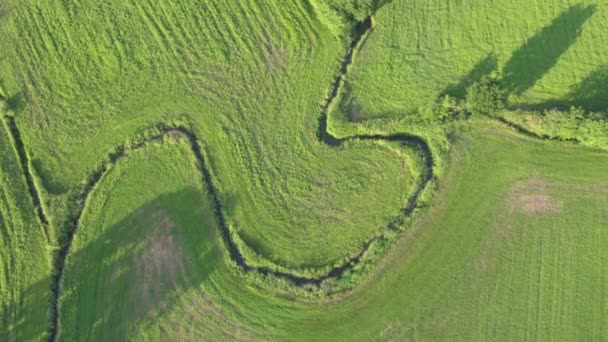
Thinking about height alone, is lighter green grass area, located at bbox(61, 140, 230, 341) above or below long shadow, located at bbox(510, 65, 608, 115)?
above

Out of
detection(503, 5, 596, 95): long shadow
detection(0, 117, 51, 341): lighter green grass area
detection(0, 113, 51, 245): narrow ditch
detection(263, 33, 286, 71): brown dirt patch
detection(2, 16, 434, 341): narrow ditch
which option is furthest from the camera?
detection(263, 33, 286, 71): brown dirt patch

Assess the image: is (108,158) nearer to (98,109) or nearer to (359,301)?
(98,109)

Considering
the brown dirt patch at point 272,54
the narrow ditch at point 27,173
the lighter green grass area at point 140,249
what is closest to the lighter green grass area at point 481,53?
the brown dirt patch at point 272,54

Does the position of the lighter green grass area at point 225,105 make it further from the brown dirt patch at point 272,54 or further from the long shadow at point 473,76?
the long shadow at point 473,76

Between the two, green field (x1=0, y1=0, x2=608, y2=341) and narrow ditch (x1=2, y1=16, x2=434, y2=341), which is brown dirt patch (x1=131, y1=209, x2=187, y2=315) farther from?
narrow ditch (x1=2, y1=16, x2=434, y2=341)

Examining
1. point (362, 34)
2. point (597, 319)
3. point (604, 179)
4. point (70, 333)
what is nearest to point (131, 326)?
point (70, 333)

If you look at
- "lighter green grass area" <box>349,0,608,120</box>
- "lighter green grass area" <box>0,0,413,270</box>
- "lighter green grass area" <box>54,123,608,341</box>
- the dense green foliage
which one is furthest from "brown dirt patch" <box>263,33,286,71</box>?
the dense green foliage
